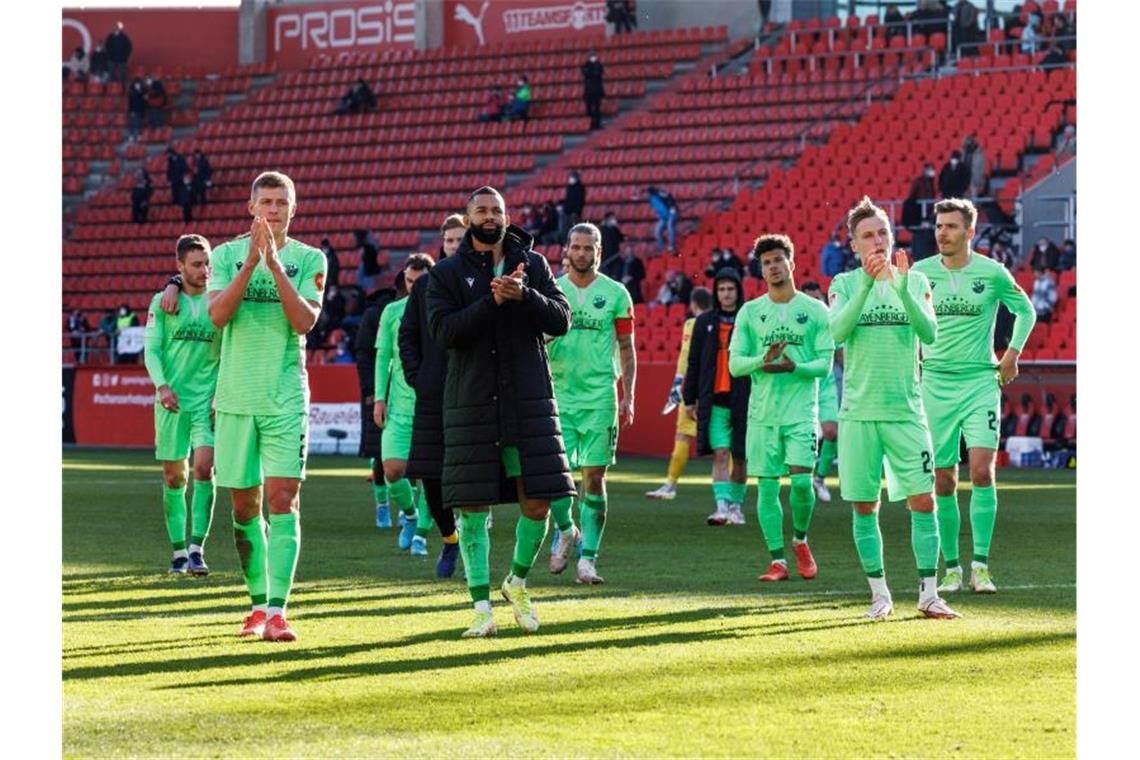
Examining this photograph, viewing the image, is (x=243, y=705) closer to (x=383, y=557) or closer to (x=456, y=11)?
(x=383, y=557)

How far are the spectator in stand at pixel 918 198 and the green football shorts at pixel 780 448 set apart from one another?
18738 millimetres

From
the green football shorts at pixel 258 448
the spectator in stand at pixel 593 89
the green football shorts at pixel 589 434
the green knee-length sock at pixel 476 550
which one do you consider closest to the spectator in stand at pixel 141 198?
the spectator in stand at pixel 593 89

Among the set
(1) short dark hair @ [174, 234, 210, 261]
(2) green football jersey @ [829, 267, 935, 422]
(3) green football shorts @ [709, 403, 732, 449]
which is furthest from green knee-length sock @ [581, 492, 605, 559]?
(3) green football shorts @ [709, 403, 732, 449]

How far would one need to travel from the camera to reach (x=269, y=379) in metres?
9.29

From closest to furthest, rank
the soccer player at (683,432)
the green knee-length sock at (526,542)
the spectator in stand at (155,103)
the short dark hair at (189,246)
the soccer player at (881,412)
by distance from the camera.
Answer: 1. the green knee-length sock at (526,542)
2. the soccer player at (881,412)
3. the short dark hair at (189,246)
4. the soccer player at (683,432)
5. the spectator in stand at (155,103)

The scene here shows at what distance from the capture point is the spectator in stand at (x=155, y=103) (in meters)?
47.3

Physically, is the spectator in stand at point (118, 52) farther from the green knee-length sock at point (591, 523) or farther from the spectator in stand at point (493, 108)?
the green knee-length sock at point (591, 523)

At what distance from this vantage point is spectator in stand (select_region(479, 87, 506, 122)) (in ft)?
138

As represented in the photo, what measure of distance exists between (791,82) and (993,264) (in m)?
27.2

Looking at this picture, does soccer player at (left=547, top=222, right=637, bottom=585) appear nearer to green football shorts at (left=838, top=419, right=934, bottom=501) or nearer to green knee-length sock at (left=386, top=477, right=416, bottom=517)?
green knee-length sock at (left=386, top=477, right=416, bottom=517)

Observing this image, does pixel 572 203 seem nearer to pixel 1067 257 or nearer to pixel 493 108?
pixel 493 108

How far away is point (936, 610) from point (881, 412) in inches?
39.0

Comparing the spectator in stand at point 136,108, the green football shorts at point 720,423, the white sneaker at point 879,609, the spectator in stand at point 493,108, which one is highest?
the spectator in stand at point 136,108
